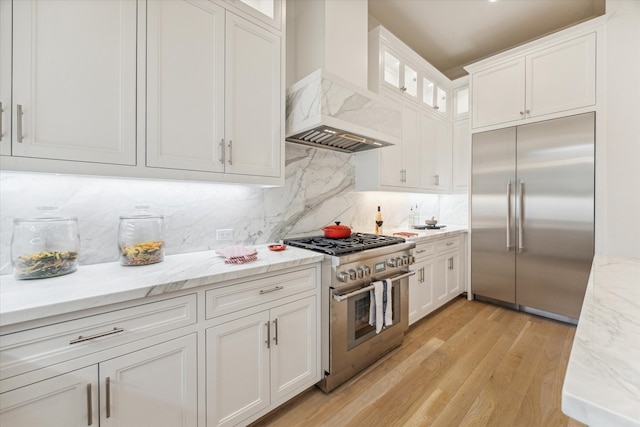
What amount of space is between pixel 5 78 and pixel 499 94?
4.14 meters

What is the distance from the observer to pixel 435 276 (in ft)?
10.0

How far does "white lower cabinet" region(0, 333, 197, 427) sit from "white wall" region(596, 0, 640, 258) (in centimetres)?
367

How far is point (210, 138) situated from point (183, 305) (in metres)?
0.95

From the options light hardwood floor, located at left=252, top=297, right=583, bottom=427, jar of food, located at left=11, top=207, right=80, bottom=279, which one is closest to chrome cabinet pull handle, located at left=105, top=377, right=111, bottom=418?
jar of food, located at left=11, top=207, right=80, bottom=279

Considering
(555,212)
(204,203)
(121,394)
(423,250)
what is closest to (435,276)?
(423,250)

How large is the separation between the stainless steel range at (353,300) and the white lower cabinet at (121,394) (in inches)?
34.1

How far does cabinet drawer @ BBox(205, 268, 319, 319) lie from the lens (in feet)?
4.40

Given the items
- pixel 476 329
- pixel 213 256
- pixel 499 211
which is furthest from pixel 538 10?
pixel 213 256

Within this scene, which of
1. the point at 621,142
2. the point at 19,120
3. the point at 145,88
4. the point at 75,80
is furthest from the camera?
the point at 621,142

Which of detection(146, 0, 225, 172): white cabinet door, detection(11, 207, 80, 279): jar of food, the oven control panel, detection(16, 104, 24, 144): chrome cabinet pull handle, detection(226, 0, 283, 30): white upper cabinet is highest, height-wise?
detection(226, 0, 283, 30): white upper cabinet

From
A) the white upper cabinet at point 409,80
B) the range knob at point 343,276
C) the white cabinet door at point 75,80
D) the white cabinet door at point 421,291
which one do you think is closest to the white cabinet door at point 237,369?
the range knob at point 343,276

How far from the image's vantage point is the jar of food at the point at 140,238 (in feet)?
4.76

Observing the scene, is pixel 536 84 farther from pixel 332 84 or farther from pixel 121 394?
pixel 121 394

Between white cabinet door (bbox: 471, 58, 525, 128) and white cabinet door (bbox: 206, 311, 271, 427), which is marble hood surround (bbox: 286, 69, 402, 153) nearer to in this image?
white cabinet door (bbox: 206, 311, 271, 427)
